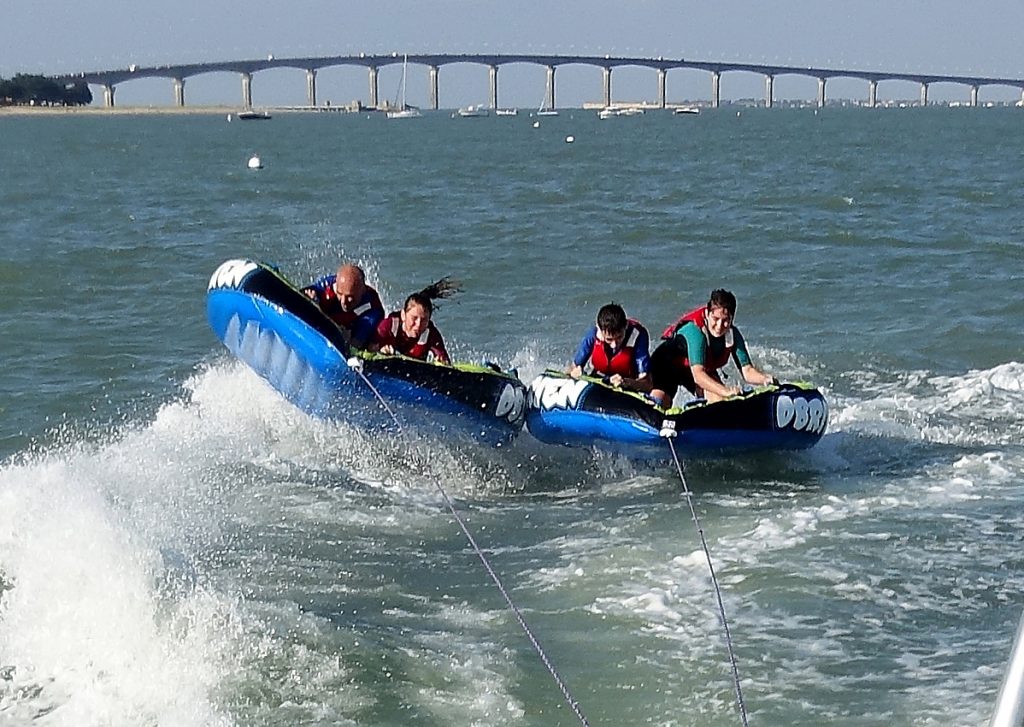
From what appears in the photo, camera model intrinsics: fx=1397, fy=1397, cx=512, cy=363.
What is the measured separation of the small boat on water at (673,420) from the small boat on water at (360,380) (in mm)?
310

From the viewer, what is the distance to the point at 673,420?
771 cm

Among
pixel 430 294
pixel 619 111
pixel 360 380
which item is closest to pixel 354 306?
pixel 430 294

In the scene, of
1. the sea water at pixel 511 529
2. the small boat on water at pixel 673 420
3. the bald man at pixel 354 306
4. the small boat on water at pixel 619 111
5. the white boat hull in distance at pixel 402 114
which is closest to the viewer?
the sea water at pixel 511 529

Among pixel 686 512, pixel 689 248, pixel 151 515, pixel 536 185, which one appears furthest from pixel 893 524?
pixel 536 185

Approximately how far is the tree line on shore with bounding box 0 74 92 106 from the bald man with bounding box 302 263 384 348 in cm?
11939

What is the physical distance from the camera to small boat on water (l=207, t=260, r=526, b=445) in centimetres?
799

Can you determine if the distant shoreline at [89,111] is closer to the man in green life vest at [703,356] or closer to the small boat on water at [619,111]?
the small boat on water at [619,111]

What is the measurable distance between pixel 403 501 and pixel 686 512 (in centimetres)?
156

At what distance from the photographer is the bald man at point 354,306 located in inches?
341

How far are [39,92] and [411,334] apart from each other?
127 meters

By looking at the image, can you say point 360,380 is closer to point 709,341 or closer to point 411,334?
point 411,334

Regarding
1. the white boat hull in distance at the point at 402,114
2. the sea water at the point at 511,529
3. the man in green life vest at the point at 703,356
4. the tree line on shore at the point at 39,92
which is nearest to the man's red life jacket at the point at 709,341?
the man in green life vest at the point at 703,356

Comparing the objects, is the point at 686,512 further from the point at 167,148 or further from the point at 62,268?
the point at 167,148

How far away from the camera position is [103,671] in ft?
16.6
